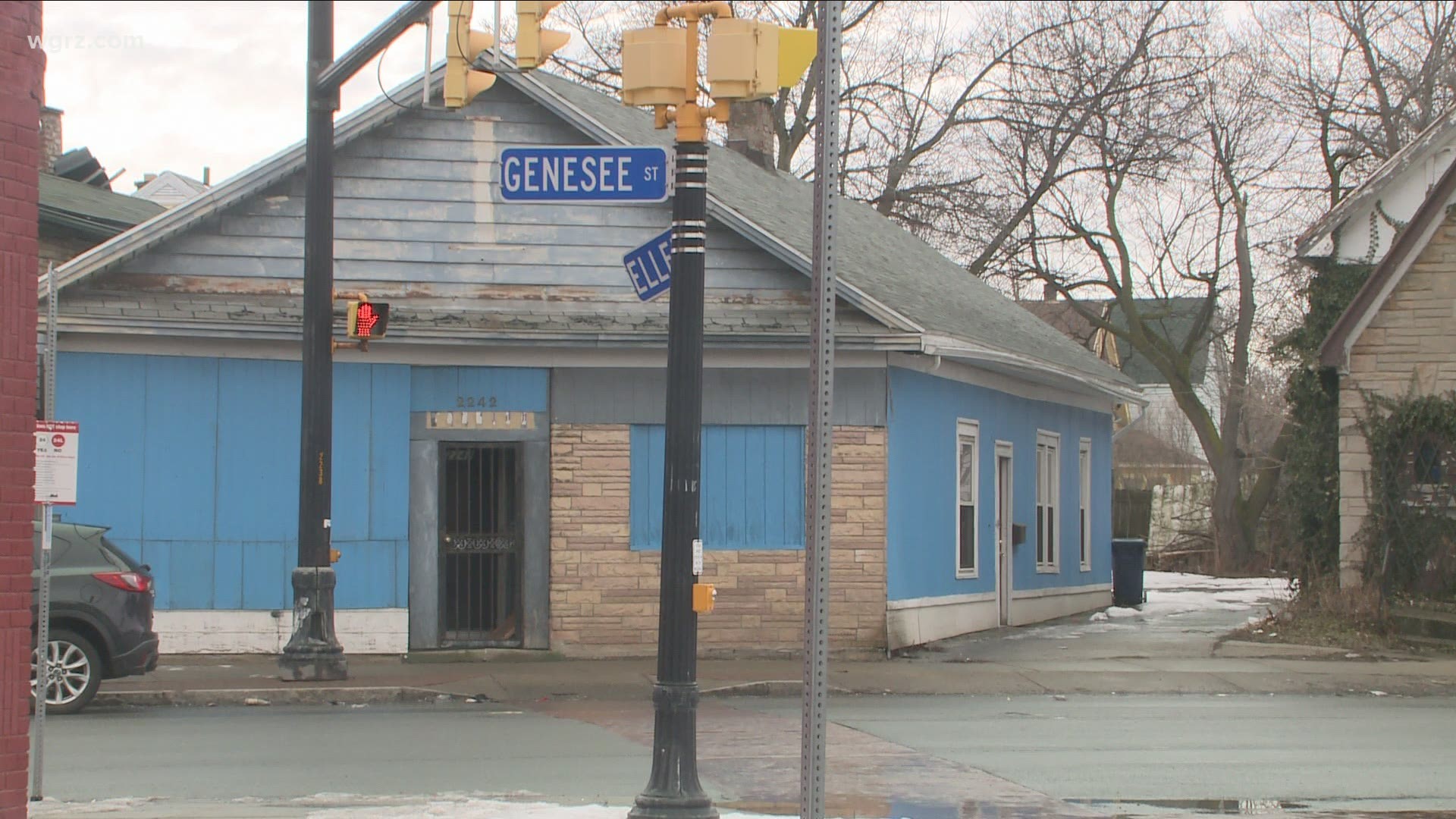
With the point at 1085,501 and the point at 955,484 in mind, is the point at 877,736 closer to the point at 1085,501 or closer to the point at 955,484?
the point at 955,484

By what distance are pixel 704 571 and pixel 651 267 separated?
29.0 feet

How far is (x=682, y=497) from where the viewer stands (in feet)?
27.2

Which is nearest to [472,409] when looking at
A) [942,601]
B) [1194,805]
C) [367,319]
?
[367,319]

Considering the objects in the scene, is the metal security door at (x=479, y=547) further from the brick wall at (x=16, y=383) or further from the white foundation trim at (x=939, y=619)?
the brick wall at (x=16, y=383)

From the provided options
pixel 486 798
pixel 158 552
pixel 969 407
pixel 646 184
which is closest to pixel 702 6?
pixel 646 184

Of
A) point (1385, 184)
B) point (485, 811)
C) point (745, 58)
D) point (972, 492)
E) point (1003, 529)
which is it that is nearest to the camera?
point (745, 58)

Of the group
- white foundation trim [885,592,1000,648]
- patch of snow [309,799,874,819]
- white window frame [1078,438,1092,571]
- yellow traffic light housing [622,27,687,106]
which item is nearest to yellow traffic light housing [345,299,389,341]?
white foundation trim [885,592,1000,648]

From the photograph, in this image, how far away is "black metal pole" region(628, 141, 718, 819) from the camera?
26.9 ft

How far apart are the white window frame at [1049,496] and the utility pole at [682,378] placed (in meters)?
15.8

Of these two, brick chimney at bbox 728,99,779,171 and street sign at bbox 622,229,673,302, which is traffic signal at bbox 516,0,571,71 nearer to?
street sign at bbox 622,229,673,302

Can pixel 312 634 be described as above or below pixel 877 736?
above

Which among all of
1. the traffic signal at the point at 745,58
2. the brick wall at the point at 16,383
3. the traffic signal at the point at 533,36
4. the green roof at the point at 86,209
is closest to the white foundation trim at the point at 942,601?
the traffic signal at the point at 533,36

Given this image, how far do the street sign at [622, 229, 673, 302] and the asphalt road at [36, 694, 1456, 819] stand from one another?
9.43 ft

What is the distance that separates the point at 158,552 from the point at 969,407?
9.37 meters
